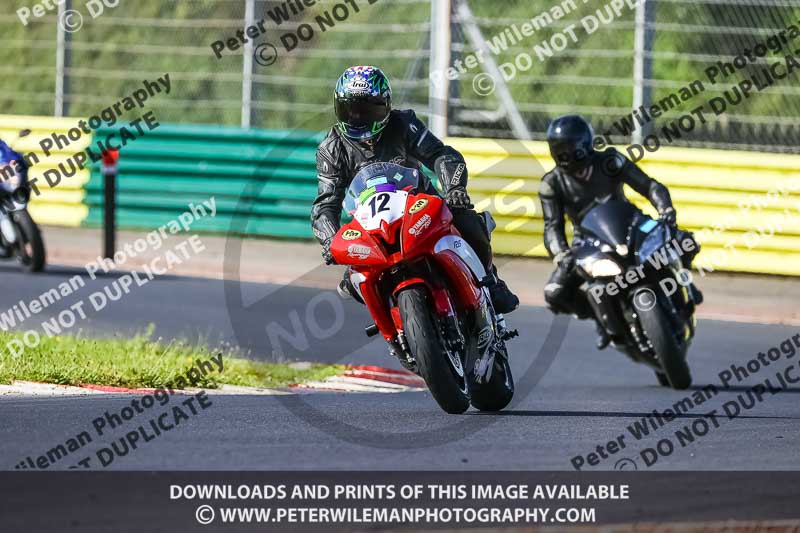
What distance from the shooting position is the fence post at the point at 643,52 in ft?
48.5

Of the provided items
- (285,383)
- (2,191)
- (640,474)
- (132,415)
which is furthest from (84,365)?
(2,191)

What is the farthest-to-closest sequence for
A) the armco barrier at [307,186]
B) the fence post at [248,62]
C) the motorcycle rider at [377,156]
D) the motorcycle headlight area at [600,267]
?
the fence post at [248,62]
the armco barrier at [307,186]
the motorcycle headlight area at [600,267]
the motorcycle rider at [377,156]

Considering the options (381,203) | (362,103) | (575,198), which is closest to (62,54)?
(575,198)

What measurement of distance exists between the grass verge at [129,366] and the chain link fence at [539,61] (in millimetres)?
6186

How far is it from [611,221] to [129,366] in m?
3.15

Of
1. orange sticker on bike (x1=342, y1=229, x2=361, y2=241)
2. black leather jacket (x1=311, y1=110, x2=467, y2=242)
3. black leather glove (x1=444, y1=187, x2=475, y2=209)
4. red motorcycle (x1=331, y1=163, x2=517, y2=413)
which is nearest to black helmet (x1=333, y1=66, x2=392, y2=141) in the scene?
black leather jacket (x1=311, y1=110, x2=467, y2=242)

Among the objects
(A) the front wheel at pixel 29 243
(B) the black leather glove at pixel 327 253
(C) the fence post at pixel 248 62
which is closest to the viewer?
(B) the black leather glove at pixel 327 253

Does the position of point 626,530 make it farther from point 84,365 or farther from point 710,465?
point 84,365

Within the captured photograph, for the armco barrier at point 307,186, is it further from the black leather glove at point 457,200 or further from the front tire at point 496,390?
the black leather glove at point 457,200

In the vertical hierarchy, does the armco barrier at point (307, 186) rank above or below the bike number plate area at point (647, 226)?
above

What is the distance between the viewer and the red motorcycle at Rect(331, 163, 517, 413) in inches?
255

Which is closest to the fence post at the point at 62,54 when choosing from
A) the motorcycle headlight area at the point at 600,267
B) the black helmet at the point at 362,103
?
the motorcycle headlight area at the point at 600,267

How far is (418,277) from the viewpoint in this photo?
661 centimetres

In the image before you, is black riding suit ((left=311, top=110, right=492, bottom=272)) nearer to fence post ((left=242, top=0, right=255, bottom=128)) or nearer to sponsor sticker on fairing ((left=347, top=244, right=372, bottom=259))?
sponsor sticker on fairing ((left=347, top=244, right=372, bottom=259))
